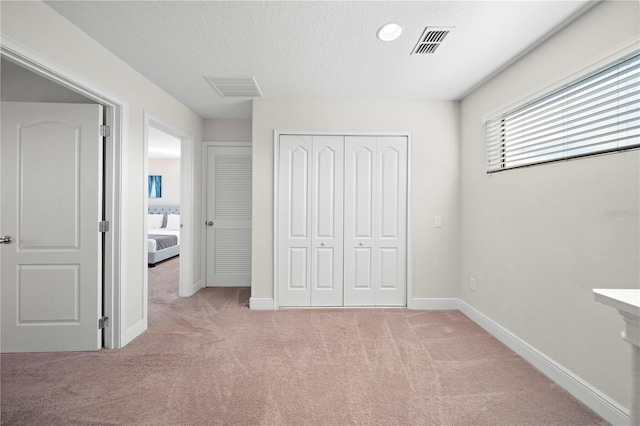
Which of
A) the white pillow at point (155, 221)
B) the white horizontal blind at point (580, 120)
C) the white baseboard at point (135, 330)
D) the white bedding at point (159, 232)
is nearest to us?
the white horizontal blind at point (580, 120)

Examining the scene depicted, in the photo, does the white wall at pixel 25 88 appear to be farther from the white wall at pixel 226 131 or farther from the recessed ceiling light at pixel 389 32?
the recessed ceiling light at pixel 389 32

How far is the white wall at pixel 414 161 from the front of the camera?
3.49m

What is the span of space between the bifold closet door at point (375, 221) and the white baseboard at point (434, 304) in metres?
0.15

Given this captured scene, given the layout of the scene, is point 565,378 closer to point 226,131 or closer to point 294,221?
point 294,221

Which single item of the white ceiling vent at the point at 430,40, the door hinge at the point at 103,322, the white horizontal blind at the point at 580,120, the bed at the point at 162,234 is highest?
the white ceiling vent at the point at 430,40

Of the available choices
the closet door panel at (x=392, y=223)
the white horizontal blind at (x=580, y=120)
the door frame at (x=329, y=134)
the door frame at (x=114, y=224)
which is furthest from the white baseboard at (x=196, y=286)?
the white horizontal blind at (x=580, y=120)

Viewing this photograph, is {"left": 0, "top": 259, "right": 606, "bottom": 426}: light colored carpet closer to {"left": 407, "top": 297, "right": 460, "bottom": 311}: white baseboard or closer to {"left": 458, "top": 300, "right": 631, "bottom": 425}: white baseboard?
{"left": 458, "top": 300, "right": 631, "bottom": 425}: white baseboard

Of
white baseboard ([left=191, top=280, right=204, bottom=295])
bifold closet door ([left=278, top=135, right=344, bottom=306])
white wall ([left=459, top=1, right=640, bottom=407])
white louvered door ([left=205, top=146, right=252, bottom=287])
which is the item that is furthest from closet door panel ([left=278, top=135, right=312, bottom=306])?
white wall ([left=459, top=1, right=640, bottom=407])

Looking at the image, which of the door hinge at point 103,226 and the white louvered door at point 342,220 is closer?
the door hinge at point 103,226

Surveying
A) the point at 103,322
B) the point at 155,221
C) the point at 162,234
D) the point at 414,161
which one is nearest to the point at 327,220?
the point at 414,161

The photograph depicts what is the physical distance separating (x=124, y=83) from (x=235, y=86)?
0.98 meters

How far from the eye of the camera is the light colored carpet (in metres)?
1.75

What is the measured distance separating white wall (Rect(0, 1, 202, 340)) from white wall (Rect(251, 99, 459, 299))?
111 cm

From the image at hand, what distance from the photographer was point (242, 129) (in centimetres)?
436
